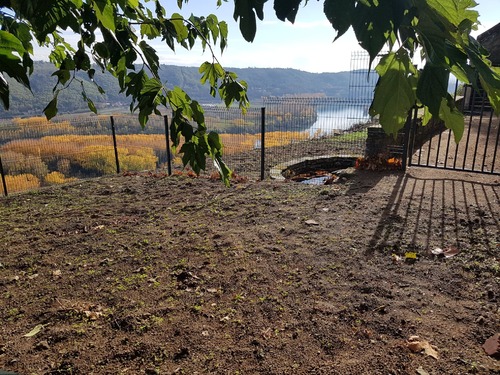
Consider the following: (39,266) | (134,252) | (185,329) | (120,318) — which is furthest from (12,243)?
(185,329)

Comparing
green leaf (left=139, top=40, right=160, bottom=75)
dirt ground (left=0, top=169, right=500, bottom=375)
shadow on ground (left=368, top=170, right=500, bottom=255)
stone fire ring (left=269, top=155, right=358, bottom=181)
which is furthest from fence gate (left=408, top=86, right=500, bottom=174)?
green leaf (left=139, top=40, right=160, bottom=75)

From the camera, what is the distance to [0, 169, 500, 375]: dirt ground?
2566 mm

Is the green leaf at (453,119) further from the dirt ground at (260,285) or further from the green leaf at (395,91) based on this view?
the dirt ground at (260,285)

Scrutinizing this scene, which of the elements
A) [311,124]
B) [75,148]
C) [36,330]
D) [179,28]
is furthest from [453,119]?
[311,124]

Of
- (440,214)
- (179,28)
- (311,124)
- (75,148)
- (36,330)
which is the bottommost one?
(36,330)

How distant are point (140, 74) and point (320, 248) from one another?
10.2 ft

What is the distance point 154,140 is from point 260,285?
759 centimetres

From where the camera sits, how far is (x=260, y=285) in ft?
11.3

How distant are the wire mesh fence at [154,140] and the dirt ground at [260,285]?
2.79 m

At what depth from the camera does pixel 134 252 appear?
4.27m

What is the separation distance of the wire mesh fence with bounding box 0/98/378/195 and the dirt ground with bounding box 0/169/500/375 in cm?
279

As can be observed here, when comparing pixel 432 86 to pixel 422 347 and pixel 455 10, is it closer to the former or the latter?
pixel 455 10

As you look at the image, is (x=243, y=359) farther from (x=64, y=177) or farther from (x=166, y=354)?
(x=64, y=177)

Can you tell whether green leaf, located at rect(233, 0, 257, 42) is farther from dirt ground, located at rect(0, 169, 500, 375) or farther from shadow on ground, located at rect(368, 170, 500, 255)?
shadow on ground, located at rect(368, 170, 500, 255)
